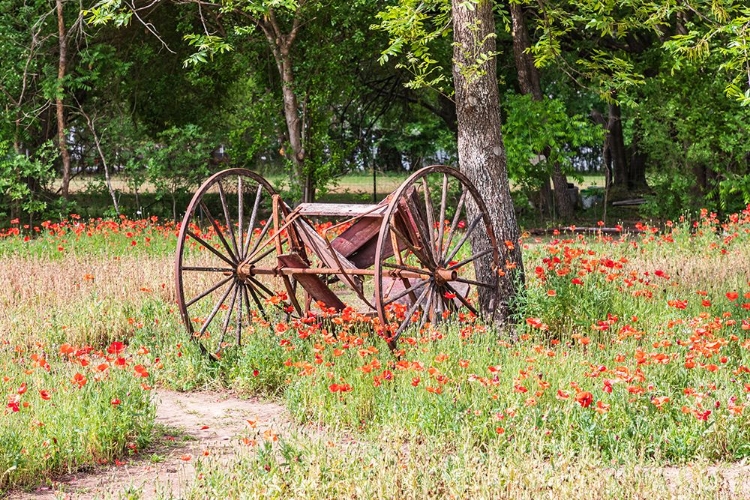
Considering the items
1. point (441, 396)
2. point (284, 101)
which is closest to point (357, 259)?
point (441, 396)

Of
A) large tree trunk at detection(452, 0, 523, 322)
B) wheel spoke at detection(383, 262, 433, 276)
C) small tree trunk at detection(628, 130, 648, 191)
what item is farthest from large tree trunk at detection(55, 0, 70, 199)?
small tree trunk at detection(628, 130, 648, 191)

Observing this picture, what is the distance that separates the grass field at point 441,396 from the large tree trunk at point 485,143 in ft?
0.94

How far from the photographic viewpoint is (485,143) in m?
7.69

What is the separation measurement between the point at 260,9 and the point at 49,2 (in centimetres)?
506

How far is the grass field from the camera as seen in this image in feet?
14.2

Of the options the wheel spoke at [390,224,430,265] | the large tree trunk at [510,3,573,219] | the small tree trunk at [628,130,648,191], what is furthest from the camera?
the small tree trunk at [628,130,648,191]

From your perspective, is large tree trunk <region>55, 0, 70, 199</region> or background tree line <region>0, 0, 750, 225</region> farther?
large tree trunk <region>55, 0, 70, 199</region>

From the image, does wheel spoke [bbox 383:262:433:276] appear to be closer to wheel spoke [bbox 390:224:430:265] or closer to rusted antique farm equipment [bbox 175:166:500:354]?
rusted antique farm equipment [bbox 175:166:500:354]

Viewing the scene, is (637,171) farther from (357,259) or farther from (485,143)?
(357,259)

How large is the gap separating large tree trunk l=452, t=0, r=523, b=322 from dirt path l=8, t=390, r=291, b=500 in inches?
93.7

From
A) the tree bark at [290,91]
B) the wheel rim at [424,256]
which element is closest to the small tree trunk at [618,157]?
the tree bark at [290,91]

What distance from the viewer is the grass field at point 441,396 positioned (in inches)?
171

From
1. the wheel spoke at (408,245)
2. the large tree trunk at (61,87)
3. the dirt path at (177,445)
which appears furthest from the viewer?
the large tree trunk at (61,87)

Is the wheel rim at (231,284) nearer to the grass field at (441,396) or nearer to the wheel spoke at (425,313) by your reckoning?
the grass field at (441,396)
